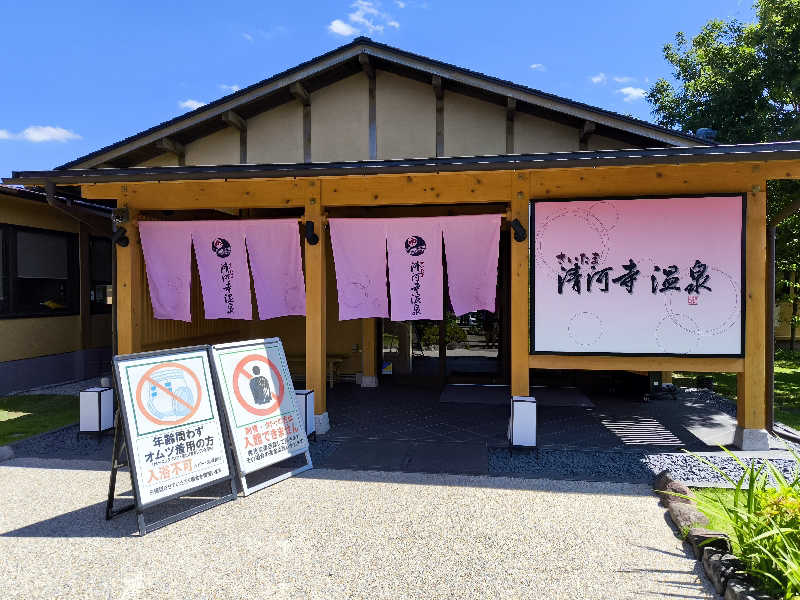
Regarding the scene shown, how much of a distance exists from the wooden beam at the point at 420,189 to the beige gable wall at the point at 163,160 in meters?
4.89

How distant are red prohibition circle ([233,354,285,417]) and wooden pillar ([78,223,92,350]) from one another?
833 centimetres

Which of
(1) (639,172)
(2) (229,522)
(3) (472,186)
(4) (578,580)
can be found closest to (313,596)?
(2) (229,522)

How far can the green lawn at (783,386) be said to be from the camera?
8.35 m

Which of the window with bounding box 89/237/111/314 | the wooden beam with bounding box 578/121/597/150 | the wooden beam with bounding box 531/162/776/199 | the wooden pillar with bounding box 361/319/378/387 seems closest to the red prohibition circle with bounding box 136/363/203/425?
the wooden beam with bounding box 531/162/776/199

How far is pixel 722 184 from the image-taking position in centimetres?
607

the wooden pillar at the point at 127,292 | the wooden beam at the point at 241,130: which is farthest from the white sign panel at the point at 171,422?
the wooden beam at the point at 241,130

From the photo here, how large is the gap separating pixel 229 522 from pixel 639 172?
6.30 meters

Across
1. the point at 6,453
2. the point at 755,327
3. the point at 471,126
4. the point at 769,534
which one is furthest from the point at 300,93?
the point at 769,534

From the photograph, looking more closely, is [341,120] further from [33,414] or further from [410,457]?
[33,414]

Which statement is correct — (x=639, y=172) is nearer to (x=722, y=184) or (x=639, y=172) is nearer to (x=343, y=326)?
(x=722, y=184)

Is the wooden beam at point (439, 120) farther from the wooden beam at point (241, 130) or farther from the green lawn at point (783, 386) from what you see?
the green lawn at point (783, 386)

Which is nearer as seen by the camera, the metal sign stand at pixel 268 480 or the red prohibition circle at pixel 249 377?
the metal sign stand at pixel 268 480

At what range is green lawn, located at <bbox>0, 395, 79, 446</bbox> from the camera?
7023 millimetres

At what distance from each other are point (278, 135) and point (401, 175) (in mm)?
4144
